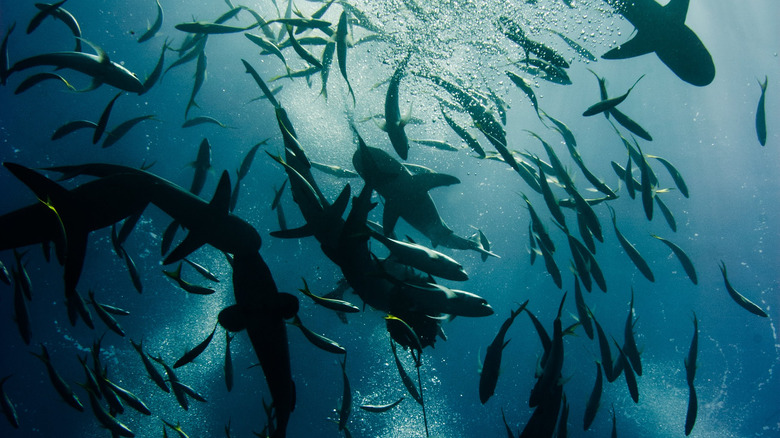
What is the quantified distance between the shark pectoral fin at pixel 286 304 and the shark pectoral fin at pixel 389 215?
1125 millimetres

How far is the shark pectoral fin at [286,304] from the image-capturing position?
194cm

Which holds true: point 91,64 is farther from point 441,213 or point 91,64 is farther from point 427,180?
point 441,213

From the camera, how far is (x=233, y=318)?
6.82 ft

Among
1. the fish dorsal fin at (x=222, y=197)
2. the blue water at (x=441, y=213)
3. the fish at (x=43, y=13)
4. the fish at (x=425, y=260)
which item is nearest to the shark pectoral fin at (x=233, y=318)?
the fish dorsal fin at (x=222, y=197)

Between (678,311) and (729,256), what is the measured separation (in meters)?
4.09

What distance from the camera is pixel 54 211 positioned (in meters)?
1.76

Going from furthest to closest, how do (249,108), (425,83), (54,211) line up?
(249,108), (425,83), (54,211)

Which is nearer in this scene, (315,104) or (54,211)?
(54,211)

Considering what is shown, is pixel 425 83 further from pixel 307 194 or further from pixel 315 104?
pixel 307 194

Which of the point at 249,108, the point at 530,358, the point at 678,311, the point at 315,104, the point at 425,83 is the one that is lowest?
the point at 530,358

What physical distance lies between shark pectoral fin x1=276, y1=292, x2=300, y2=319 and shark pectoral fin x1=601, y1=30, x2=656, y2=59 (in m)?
2.62

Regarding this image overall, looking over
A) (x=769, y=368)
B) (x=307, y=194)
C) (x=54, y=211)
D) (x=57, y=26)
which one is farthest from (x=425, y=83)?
(x=769, y=368)

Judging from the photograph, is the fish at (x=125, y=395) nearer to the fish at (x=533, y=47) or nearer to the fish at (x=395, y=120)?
the fish at (x=395, y=120)

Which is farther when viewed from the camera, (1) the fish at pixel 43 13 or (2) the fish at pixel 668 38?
(1) the fish at pixel 43 13
